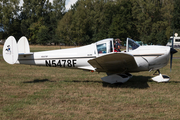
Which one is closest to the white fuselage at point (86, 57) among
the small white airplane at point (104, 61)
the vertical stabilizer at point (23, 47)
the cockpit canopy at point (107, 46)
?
the small white airplane at point (104, 61)

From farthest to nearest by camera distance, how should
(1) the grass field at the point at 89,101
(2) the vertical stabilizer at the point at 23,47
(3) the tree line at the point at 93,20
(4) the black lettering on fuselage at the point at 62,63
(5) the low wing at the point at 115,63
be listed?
(3) the tree line at the point at 93,20
(2) the vertical stabilizer at the point at 23,47
(4) the black lettering on fuselage at the point at 62,63
(5) the low wing at the point at 115,63
(1) the grass field at the point at 89,101

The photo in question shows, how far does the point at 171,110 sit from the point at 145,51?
123 inches

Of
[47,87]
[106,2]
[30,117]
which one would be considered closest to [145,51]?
[47,87]

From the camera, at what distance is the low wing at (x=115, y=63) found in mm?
6809

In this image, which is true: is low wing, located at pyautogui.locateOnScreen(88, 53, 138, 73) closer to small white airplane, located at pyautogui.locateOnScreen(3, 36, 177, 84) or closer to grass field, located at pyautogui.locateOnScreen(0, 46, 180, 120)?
small white airplane, located at pyautogui.locateOnScreen(3, 36, 177, 84)

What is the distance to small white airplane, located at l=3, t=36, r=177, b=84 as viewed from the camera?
767cm

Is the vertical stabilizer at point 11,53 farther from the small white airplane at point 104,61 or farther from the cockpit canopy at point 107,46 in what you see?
the cockpit canopy at point 107,46

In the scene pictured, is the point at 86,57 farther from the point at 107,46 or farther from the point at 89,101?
the point at 89,101

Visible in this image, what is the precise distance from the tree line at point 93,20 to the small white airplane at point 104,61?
4498 centimetres

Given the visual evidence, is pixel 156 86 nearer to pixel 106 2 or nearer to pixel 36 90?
pixel 36 90

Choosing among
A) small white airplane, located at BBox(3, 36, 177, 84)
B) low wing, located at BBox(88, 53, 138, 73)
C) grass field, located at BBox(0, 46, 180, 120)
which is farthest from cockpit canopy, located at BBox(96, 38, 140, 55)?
grass field, located at BBox(0, 46, 180, 120)

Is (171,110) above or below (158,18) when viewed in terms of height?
below

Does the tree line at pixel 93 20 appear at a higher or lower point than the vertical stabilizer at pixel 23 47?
higher

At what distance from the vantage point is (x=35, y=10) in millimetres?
75062
